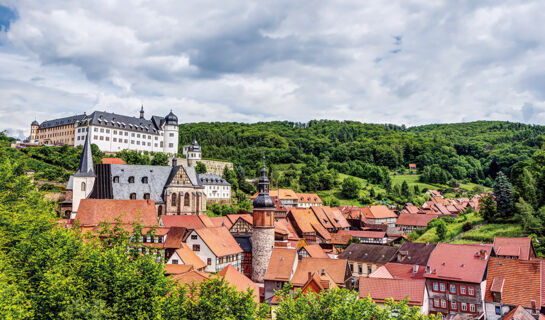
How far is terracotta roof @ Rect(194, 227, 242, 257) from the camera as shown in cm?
4866

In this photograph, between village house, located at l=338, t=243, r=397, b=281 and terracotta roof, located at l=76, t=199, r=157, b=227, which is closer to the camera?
terracotta roof, located at l=76, t=199, r=157, b=227

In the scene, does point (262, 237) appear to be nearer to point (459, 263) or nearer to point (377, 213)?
point (459, 263)

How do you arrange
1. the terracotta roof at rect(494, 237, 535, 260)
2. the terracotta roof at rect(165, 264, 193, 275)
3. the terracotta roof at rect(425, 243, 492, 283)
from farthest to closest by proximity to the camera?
the terracotta roof at rect(494, 237, 535, 260), the terracotta roof at rect(425, 243, 492, 283), the terracotta roof at rect(165, 264, 193, 275)

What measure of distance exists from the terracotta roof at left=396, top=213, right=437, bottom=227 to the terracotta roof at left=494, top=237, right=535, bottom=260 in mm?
44813

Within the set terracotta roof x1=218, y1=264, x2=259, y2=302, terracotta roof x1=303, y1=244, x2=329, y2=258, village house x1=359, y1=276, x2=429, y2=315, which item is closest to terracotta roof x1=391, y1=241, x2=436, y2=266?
terracotta roof x1=303, y1=244, x2=329, y2=258

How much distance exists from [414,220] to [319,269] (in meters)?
58.2

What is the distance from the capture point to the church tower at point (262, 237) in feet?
159

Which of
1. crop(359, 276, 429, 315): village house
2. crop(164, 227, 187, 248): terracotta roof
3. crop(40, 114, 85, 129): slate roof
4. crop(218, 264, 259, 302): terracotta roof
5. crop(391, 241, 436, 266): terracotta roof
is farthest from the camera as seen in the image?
crop(40, 114, 85, 129): slate roof

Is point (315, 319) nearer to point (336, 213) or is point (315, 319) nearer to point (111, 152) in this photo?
point (336, 213)

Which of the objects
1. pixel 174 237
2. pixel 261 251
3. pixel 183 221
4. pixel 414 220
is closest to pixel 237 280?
pixel 261 251

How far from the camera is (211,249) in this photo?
4803 centimetres

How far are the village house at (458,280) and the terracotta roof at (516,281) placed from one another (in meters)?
1.01

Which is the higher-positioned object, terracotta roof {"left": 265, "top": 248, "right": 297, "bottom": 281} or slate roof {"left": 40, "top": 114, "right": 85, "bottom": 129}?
slate roof {"left": 40, "top": 114, "right": 85, "bottom": 129}

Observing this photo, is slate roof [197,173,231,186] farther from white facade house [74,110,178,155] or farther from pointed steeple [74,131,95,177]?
pointed steeple [74,131,95,177]
